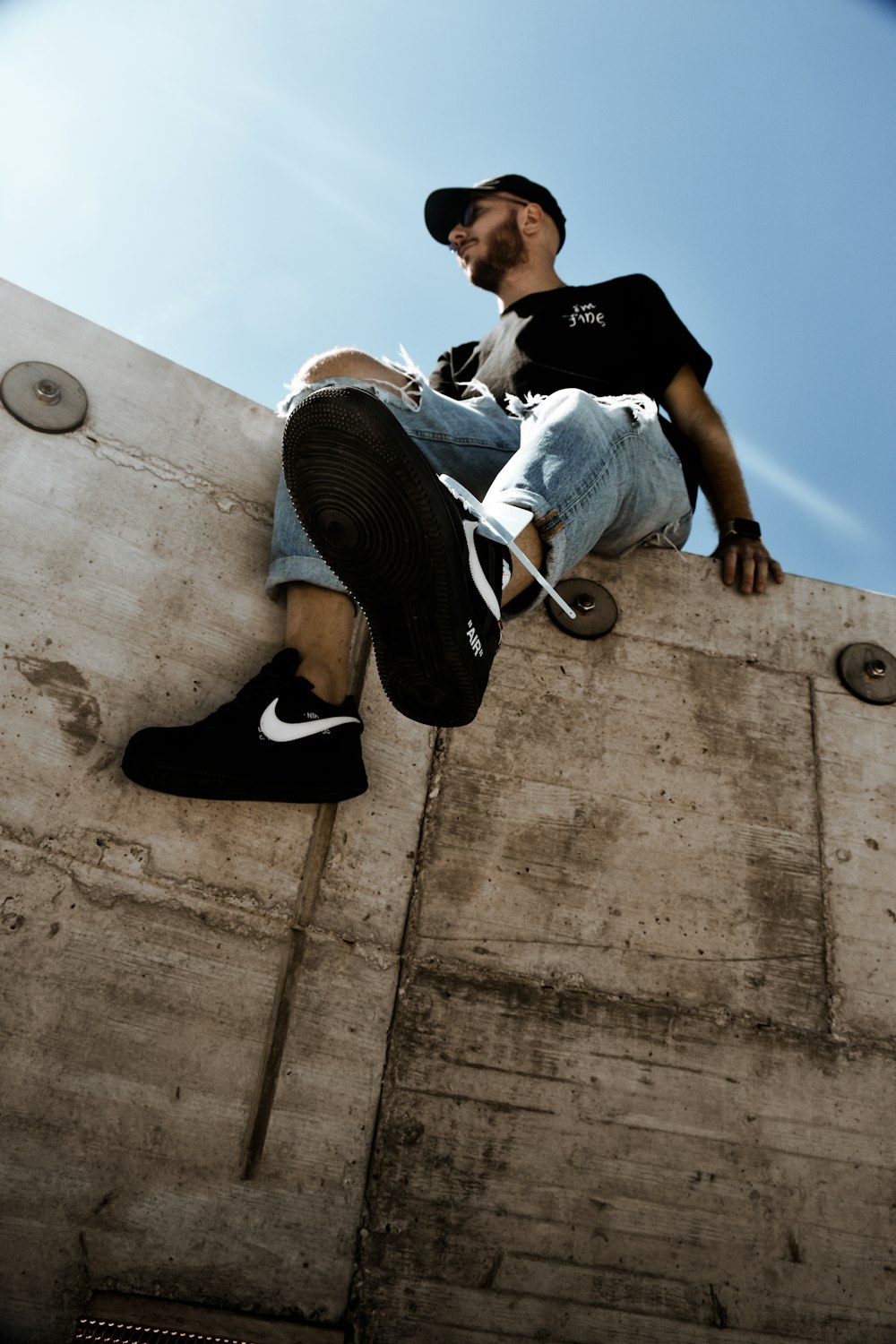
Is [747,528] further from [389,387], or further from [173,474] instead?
[173,474]

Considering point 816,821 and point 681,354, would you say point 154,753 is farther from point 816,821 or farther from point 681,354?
point 681,354

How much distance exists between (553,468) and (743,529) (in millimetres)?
852

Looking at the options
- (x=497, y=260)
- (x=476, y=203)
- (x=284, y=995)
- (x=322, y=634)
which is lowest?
(x=284, y=995)

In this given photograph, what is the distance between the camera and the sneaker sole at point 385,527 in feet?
4.04

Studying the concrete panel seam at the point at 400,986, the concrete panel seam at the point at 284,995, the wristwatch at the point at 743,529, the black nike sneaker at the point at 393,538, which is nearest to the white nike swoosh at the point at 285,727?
the concrete panel seam at the point at 284,995

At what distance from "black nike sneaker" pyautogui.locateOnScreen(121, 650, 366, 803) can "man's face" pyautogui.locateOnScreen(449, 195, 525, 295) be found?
178cm

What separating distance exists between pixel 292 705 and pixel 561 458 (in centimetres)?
66

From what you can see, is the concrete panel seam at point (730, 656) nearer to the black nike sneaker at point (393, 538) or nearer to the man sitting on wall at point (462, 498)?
the man sitting on wall at point (462, 498)

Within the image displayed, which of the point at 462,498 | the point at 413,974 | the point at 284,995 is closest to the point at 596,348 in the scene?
the point at 462,498

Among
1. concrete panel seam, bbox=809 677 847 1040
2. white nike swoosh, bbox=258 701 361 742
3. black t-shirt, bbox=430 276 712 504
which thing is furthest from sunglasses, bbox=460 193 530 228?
white nike swoosh, bbox=258 701 361 742

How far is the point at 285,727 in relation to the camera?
65.7 inches

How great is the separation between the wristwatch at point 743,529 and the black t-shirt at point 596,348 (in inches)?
5.0

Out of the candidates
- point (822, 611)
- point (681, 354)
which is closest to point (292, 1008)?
point (822, 611)

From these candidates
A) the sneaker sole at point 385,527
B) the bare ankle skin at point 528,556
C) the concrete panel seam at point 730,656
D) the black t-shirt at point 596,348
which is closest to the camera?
the sneaker sole at point 385,527
